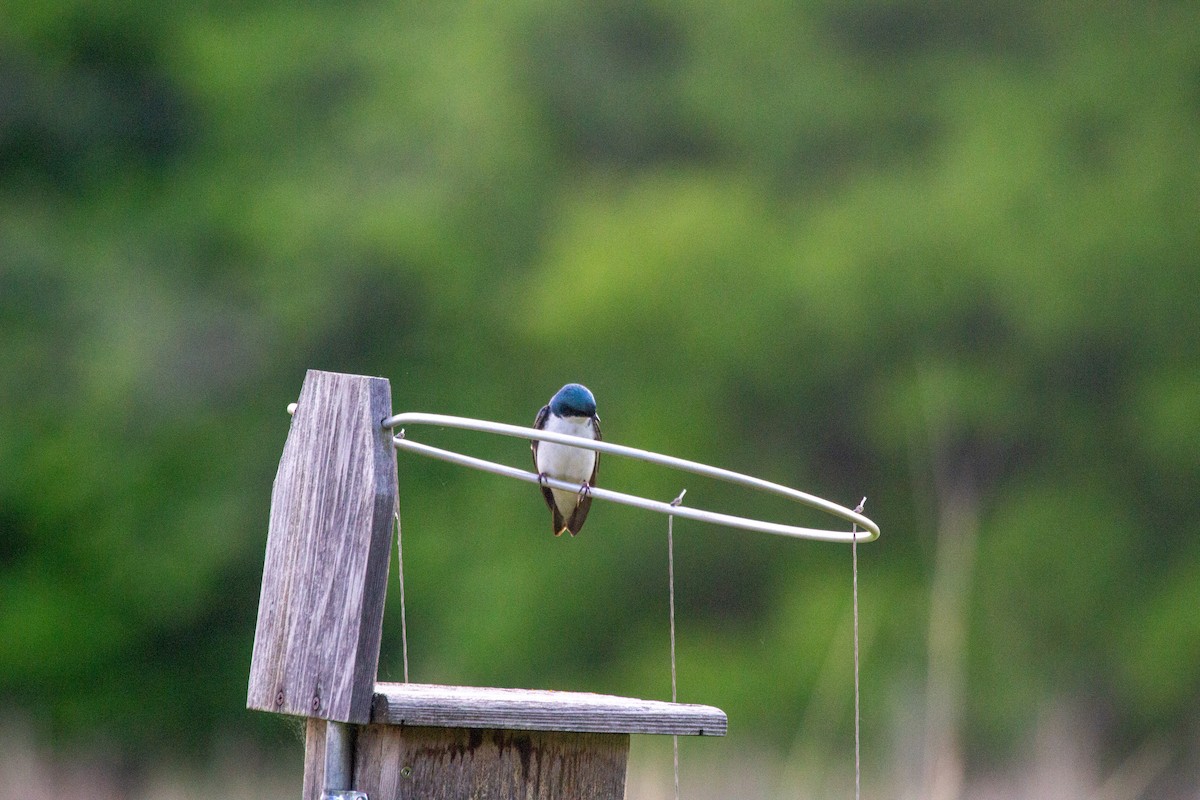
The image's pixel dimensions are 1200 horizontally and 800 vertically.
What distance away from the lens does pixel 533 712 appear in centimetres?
190

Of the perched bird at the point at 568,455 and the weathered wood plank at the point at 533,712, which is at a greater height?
the perched bird at the point at 568,455

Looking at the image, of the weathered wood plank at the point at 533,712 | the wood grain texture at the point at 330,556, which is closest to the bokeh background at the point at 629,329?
the weathered wood plank at the point at 533,712

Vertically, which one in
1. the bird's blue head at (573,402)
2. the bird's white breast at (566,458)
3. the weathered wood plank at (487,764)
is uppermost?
the bird's blue head at (573,402)

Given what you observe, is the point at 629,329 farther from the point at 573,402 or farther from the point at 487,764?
the point at 487,764

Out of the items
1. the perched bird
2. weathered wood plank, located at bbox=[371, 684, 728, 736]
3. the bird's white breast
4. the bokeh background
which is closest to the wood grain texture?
A: weathered wood plank, located at bbox=[371, 684, 728, 736]

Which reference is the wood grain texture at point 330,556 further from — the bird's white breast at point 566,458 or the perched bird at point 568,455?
the bird's white breast at point 566,458

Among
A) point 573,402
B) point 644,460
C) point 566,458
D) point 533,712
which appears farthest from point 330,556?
point 566,458

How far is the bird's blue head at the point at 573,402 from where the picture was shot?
3688mm

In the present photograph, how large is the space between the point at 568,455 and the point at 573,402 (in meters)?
0.41

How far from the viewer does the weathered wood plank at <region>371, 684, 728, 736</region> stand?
1829 millimetres

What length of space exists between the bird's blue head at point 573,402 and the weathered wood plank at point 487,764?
5.47ft

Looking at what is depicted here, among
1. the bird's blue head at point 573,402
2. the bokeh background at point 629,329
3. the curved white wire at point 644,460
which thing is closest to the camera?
the curved white wire at point 644,460

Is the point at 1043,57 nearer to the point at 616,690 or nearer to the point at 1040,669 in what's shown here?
the point at 1040,669

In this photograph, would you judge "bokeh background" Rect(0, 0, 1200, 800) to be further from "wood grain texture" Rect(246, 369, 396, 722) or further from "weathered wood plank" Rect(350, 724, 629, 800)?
"wood grain texture" Rect(246, 369, 396, 722)
